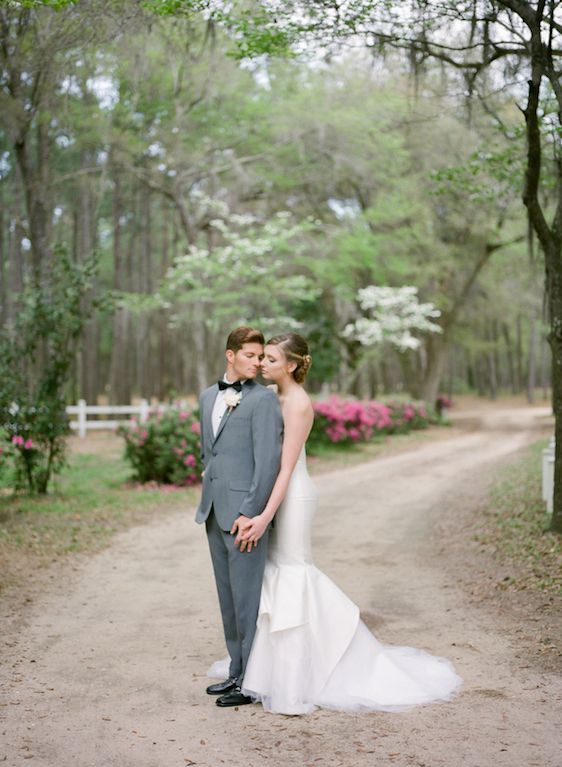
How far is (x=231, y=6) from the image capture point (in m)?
8.34

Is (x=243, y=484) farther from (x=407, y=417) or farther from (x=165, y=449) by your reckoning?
(x=407, y=417)

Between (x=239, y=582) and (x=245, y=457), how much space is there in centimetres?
66

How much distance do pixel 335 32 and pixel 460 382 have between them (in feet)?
164

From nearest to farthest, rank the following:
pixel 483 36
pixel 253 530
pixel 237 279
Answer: pixel 253 530
pixel 483 36
pixel 237 279

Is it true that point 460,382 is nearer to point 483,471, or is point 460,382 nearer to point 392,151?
point 392,151

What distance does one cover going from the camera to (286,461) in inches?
170

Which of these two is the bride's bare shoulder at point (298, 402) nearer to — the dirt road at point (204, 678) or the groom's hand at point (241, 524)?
the groom's hand at point (241, 524)

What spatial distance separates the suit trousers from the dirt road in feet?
1.00

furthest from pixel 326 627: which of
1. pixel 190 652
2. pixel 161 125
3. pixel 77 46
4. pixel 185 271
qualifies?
pixel 161 125

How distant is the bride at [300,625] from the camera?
4.25m

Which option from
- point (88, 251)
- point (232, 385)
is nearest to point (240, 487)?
point (232, 385)

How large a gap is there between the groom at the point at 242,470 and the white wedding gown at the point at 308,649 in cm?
11

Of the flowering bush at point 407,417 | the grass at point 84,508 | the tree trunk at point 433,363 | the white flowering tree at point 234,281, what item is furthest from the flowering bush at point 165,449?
the tree trunk at point 433,363

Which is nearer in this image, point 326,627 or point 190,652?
point 326,627
